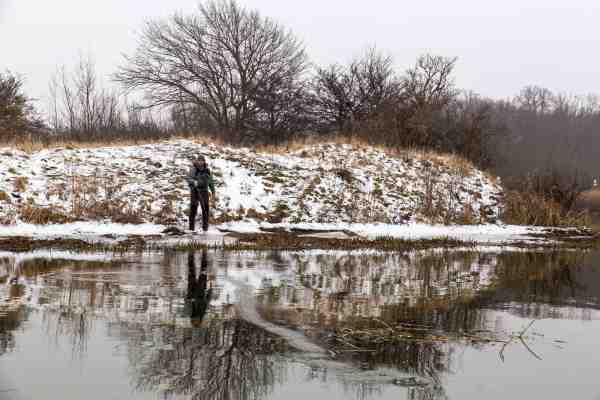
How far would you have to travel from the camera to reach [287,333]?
639cm

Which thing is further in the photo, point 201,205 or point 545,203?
point 545,203

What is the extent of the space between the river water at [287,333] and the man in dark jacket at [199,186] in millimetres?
6063

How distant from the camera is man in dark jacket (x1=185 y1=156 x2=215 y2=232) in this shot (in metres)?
17.4

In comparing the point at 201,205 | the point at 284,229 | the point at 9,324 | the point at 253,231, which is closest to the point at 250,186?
the point at 284,229

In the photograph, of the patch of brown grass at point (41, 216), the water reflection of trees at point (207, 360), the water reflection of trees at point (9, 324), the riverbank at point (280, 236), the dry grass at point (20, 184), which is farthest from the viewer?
the dry grass at point (20, 184)

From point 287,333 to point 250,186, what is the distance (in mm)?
16456

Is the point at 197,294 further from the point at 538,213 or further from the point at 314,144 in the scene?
the point at 314,144

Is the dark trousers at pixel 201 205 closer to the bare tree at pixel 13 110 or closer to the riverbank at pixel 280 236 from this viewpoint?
the riverbank at pixel 280 236

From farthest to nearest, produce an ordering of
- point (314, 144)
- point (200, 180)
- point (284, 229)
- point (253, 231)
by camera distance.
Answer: point (314, 144), point (284, 229), point (253, 231), point (200, 180)

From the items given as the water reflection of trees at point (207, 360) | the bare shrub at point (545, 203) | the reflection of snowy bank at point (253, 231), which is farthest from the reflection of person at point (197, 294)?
the bare shrub at point (545, 203)

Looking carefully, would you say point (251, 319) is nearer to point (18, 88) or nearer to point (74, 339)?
point (74, 339)

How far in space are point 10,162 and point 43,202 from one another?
118 inches

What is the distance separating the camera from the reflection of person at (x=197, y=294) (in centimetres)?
715

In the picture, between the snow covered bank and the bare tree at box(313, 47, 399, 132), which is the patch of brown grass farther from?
the bare tree at box(313, 47, 399, 132)
